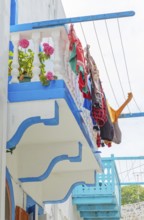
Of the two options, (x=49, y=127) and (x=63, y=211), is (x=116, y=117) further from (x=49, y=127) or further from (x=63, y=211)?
(x=63, y=211)

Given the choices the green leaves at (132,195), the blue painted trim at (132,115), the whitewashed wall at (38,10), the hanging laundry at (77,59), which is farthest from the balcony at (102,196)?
the green leaves at (132,195)

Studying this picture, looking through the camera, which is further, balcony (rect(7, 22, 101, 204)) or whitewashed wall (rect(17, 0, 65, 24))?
whitewashed wall (rect(17, 0, 65, 24))

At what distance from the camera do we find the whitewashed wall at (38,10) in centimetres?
838

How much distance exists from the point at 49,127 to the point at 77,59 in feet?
3.16

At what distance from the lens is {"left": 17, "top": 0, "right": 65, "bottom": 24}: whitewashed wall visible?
330 inches

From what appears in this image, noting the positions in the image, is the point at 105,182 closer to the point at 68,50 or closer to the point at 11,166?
the point at 11,166

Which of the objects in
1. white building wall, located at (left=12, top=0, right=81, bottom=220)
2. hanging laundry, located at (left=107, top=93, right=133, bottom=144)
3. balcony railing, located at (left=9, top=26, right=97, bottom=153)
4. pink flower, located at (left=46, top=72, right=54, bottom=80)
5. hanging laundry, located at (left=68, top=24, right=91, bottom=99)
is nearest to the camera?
pink flower, located at (left=46, top=72, right=54, bottom=80)

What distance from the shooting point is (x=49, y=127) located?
23.5ft

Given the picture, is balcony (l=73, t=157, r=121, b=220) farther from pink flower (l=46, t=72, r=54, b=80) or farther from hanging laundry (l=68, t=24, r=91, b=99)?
pink flower (l=46, t=72, r=54, b=80)

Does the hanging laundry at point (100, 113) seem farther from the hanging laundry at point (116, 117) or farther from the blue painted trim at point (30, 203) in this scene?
the blue painted trim at point (30, 203)

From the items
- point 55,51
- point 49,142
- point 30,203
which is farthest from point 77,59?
point 30,203

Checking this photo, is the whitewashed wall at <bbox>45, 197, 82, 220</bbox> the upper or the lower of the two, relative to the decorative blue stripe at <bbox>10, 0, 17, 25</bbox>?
lower

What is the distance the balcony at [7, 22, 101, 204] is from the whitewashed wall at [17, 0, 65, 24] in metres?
0.97

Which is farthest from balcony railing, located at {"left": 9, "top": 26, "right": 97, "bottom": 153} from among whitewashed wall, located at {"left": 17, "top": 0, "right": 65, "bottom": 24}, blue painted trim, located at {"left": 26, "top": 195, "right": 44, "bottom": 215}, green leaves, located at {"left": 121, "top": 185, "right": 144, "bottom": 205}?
green leaves, located at {"left": 121, "top": 185, "right": 144, "bottom": 205}
